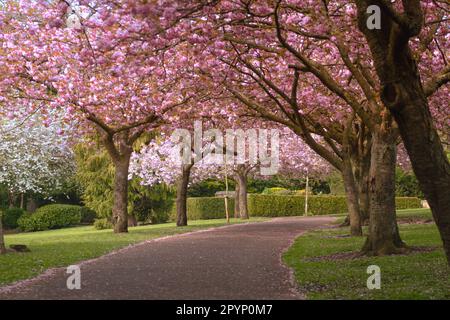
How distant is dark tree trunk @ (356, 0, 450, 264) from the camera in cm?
766

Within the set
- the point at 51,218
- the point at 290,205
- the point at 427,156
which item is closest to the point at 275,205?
the point at 290,205

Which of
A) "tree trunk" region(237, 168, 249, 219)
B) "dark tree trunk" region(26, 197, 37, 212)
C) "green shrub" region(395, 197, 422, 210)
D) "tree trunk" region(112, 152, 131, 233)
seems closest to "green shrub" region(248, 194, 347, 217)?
"green shrub" region(395, 197, 422, 210)

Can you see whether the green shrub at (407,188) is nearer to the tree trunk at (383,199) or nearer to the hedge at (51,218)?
the hedge at (51,218)

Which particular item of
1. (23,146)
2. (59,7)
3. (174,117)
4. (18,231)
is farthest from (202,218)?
(59,7)

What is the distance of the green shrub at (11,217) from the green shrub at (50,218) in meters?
0.94

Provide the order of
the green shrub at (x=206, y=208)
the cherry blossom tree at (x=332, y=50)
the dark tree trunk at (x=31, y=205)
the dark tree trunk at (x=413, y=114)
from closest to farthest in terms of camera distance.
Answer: the dark tree trunk at (x=413, y=114), the cherry blossom tree at (x=332, y=50), the dark tree trunk at (x=31, y=205), the green shrub at (x=206, y=208)

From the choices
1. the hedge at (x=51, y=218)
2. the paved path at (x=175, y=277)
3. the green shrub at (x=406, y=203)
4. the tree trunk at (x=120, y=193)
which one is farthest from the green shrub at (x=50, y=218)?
the green shrub at (x=406, y=203)

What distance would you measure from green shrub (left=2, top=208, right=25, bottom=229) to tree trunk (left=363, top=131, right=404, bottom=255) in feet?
102

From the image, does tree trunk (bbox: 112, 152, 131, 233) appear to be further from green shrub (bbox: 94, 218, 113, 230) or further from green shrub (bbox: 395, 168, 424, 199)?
green shrub (bbox: 395, 168, 424, 199)

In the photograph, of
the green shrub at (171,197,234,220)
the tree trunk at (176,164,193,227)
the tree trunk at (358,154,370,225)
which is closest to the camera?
the tree trunk at (358,154,370,225)

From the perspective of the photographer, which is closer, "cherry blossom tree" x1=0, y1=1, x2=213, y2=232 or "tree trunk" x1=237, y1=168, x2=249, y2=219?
"cherry blossom tree" x1=0, y1=1, x2=213, y2=232

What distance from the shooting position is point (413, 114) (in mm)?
7652

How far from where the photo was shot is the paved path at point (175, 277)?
868 cm

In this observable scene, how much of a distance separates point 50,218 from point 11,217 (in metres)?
2.59
